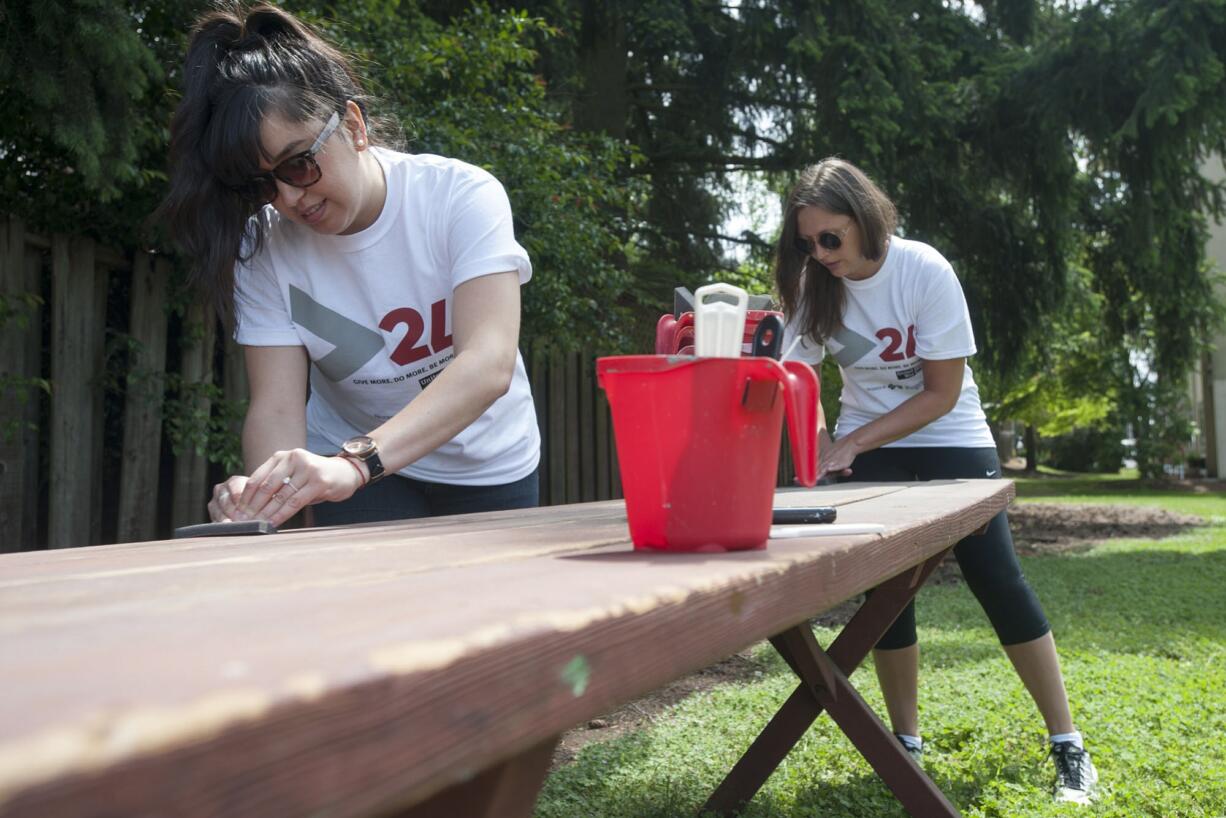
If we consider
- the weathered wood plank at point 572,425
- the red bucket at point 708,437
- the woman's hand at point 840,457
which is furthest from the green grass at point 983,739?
the weathered wood plank at point 572,425

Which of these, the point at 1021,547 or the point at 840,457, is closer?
the point at 840,457

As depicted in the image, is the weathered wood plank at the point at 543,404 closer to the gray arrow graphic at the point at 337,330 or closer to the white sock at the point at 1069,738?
the white sock at the point at 1069,738

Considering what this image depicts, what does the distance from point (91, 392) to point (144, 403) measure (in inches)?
8.2

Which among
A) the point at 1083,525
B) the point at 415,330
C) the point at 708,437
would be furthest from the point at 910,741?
the point at 1083,525

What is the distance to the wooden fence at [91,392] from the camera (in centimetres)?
426

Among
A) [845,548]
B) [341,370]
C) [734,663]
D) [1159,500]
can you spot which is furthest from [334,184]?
[1159,500]

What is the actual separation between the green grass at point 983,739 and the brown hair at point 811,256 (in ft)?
4.31

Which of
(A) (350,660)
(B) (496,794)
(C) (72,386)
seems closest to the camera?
(A) (350,660)

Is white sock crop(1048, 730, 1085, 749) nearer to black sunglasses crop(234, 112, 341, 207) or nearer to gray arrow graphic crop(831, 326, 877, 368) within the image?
gray arrow graphic crop(831, 326, 877, 368)

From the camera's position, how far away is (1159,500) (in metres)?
17.0

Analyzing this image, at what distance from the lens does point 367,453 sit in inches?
74.6

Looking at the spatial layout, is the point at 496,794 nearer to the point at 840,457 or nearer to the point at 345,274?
the point at 345,274

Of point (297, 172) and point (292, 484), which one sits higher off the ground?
point (297, 172)

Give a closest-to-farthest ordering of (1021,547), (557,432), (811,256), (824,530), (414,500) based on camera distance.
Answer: (824,530), (414,500), (811,256), (557,432), (1021,547)
